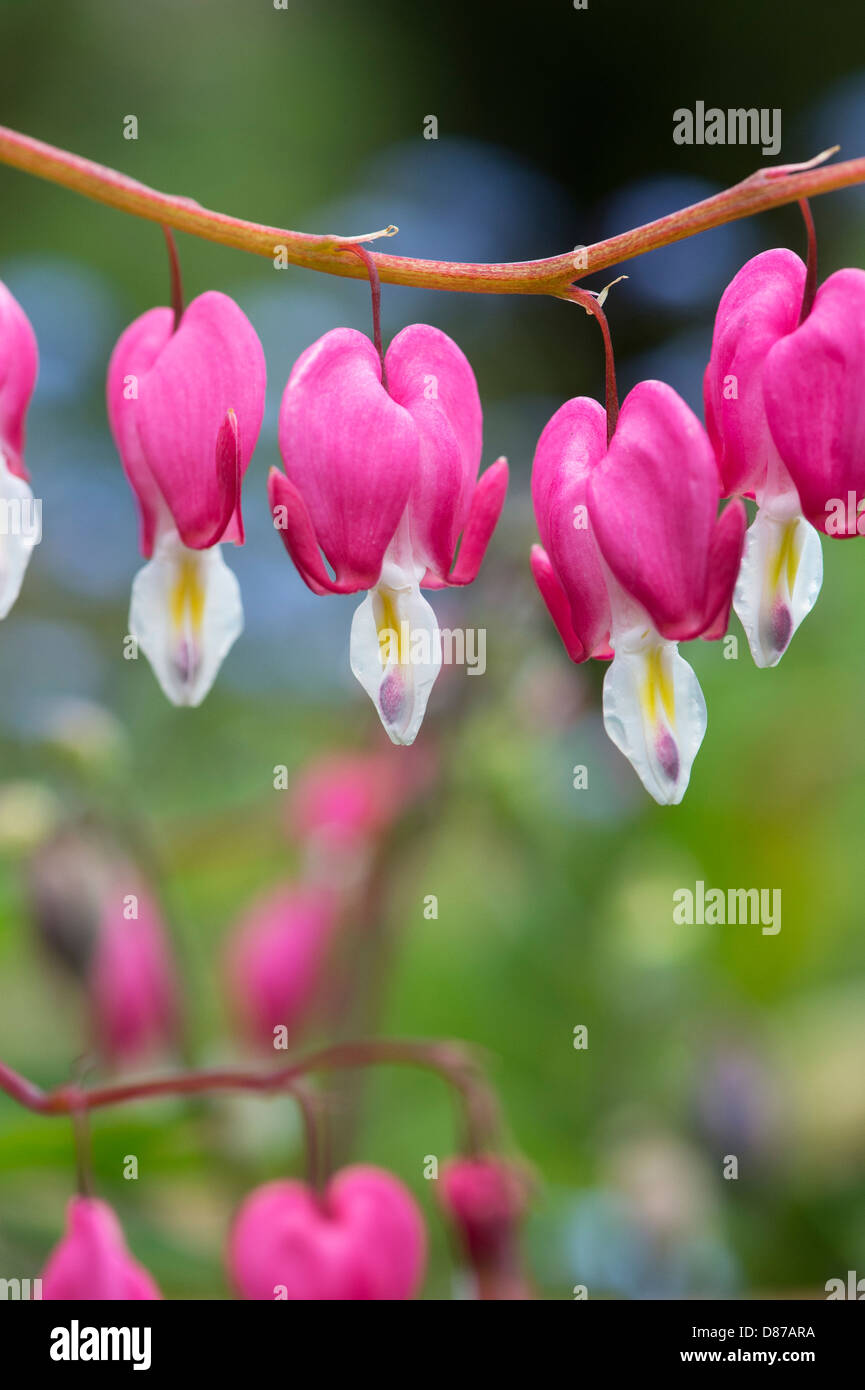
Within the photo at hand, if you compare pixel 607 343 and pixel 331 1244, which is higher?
pixel 607 343

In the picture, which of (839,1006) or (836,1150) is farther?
(839,1006)

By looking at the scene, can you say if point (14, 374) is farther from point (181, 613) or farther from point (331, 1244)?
point (331, 1244)

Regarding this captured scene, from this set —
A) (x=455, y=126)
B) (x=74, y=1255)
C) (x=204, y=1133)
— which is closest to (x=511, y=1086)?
(x=204, y=1133)

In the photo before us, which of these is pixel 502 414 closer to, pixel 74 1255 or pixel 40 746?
pixel 40 746

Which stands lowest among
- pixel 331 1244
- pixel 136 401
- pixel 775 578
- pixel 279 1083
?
pixel 331 1244

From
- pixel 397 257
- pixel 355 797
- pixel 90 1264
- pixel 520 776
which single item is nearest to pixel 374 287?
pixel 397 257

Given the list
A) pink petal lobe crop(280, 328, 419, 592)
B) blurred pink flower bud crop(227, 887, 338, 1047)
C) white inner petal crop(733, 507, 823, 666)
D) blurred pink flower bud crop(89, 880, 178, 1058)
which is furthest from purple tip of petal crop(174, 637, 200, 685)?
blurred pink flower bud crop(227, 887, 338, 1047)

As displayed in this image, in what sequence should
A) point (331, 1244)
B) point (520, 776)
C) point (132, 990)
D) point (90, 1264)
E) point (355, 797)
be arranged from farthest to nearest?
point (355, 797) → point (520, 776) → point (132, 990) → point (331, 1244) → point (90, 1264)
